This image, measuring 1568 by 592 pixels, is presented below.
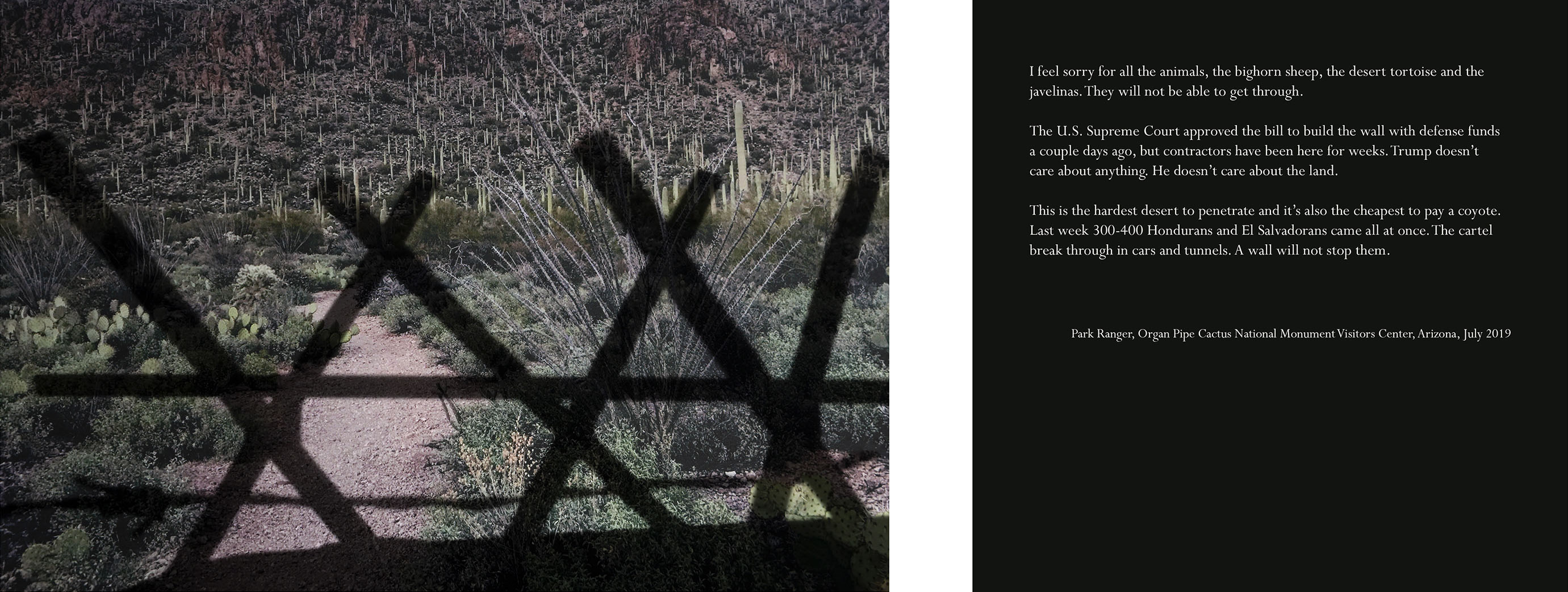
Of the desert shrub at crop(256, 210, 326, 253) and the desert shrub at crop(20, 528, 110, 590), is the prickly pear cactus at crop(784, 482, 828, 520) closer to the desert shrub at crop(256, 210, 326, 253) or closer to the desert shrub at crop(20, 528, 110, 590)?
the desert shrub at crop(256, 210, 326, 253)

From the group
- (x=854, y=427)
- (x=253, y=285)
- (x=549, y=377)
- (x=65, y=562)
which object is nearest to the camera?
(x=65, y=562)

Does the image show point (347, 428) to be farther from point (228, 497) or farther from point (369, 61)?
point (369, 61)

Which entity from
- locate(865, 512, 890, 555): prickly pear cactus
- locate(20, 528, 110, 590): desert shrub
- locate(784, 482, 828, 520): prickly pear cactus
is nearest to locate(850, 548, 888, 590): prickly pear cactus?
locate(865, 512, 890, 555): prickly pear cactus

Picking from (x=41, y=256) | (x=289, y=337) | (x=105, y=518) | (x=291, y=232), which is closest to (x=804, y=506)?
(x=289, y=337)

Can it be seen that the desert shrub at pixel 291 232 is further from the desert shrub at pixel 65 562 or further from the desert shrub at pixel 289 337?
the desert shrub at pixel 65 562

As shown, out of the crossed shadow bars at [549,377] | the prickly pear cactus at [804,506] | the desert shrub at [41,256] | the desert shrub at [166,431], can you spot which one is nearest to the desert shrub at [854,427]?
the crossed shadow bars at [549,377]

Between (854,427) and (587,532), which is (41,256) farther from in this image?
(854,427)
